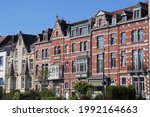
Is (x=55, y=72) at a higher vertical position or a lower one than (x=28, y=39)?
lower

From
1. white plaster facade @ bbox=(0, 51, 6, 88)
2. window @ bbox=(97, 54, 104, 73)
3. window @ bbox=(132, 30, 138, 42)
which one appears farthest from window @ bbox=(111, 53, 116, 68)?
white plaster facade @ bbox=(0, 51, 6, 88)

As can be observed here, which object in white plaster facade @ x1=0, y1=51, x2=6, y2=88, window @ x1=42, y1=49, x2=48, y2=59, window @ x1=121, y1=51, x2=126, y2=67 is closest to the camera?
window @ x1=121, y1=51, x2=126, y2=67

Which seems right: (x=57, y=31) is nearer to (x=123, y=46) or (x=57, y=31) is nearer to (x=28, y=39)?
(x=28, y=39)

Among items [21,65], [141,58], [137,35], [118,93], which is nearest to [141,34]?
[137,35]

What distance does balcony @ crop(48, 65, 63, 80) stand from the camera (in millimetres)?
53328

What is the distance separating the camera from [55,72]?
53.7 metres

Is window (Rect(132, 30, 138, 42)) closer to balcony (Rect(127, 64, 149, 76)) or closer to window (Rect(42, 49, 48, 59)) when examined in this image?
balcony (Rect(127, 64, 149, 76))

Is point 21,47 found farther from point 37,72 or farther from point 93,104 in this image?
point 93,104

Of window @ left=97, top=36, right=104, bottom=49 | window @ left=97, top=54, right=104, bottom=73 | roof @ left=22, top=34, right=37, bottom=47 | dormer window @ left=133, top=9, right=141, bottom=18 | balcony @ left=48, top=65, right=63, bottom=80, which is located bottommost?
balcony @ left=48, top=65, right=63, bottom=80

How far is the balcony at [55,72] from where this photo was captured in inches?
2100

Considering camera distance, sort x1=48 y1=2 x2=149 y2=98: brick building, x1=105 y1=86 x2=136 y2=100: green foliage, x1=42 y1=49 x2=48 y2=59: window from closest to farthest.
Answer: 1. x1=105 y1=86 x2=136 y2=100: green foliage
2. x1=48 y1=2 x2=149 y2=98: brick building
3. x1=42 y1=49 x2=48 y2=59: window

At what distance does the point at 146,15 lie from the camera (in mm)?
42031

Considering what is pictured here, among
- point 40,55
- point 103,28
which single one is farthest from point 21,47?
point 103,28

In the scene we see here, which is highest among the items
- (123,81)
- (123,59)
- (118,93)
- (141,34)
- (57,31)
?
(57,31)
